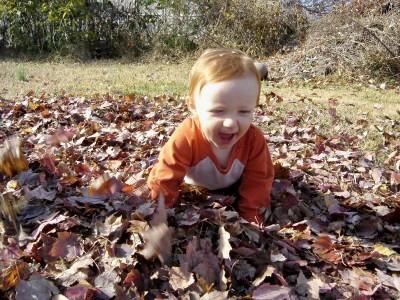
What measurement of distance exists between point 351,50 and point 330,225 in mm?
5795

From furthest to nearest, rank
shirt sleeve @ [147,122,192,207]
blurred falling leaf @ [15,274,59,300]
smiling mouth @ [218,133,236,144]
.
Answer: shirt sleeve @ [147,122,192,207], smiling mouth @ [218,133,236,144], blurred falling leaf @ [15,274,59,300]

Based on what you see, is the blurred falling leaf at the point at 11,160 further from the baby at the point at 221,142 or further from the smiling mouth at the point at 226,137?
the smiling mouth at the point at 226,137

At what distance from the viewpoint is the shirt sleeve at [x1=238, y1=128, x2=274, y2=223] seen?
2352 mm

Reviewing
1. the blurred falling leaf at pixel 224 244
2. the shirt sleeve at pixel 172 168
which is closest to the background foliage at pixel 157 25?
the shirt sleeve at pixel 172 168

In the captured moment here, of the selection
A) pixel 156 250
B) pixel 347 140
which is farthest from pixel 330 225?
pixel 347 140

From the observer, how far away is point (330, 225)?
2.41m

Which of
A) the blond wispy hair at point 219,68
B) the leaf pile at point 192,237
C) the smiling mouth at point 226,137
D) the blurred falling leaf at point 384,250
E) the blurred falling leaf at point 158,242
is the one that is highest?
the blond wispy hair at point 219,68

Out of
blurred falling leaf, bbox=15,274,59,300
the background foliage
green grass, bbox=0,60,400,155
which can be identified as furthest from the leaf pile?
the background foliage

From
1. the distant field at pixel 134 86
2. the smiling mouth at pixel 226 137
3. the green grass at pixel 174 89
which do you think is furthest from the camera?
the distant field at pixel 134 86

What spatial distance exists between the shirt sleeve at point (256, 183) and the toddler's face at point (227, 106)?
0.90ft

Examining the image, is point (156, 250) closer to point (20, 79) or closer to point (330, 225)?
point (330, 225)

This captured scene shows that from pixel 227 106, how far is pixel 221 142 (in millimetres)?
221

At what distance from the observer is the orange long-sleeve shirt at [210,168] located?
230 cm

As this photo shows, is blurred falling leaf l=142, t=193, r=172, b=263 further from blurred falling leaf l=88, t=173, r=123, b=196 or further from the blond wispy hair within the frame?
the blond wispy hair
